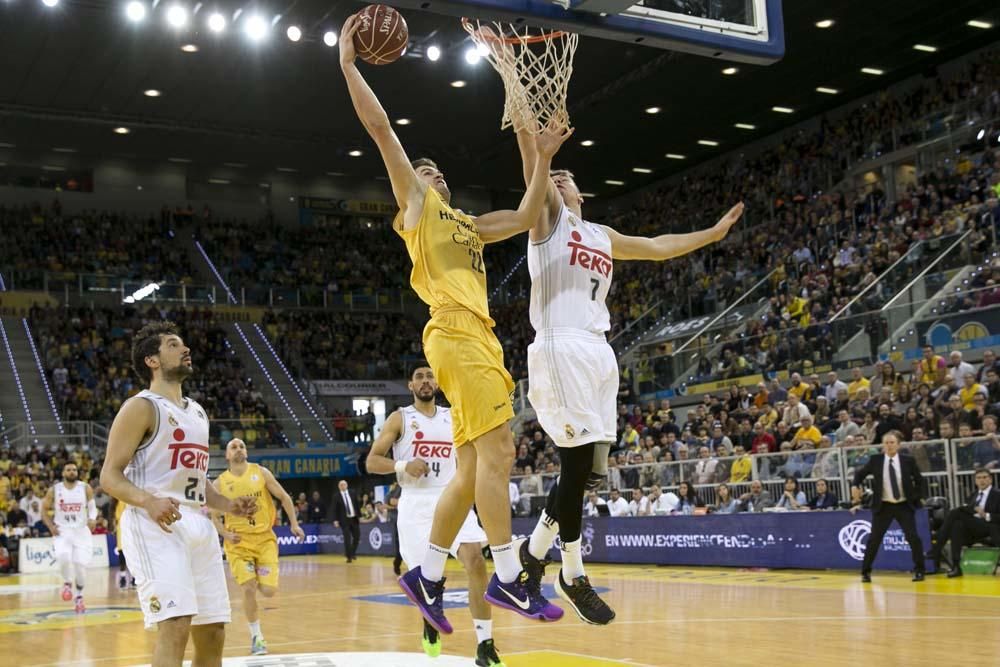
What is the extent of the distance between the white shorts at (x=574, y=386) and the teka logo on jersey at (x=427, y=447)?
3.45 m

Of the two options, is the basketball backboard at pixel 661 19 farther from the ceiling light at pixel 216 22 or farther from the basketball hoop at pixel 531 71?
the ceiling light at pixel 216 22

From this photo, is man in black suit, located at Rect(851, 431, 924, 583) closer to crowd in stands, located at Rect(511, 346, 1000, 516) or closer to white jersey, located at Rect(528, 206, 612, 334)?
crowd in stands, located at Rect(511, 346, 1000, 516)

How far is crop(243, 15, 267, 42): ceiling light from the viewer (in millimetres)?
24188

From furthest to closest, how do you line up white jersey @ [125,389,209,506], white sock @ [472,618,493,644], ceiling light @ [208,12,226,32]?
1. ceiling light @ [208,12,226,32]
2. white sock @ [472,618,493,644]
3. white jersey @ [125,389,209,506]

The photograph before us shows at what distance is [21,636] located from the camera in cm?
1240

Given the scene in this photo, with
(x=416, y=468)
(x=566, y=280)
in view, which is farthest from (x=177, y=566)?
(x=566, y=280)

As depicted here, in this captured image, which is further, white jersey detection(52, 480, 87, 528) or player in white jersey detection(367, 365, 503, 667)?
white jersey detection(52, 480, 87, 528)

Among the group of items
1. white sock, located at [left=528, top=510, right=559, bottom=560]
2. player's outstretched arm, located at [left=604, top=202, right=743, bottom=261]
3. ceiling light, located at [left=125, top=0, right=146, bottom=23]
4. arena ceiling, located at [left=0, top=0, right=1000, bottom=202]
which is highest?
arena ceiling, located at [left=0, top=0, right=1000, bottom=202]

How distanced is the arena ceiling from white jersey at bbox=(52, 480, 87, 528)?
1151 cm

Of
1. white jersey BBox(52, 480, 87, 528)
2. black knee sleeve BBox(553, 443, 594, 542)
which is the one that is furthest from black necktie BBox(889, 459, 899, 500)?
white jersey BBox(52, 480, 87, 528)

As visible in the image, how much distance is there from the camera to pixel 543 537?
6375 millimetres

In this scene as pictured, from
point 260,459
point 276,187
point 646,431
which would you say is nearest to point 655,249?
point 646,431

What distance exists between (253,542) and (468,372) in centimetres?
625

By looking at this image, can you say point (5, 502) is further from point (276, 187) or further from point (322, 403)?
point (276, 187)
